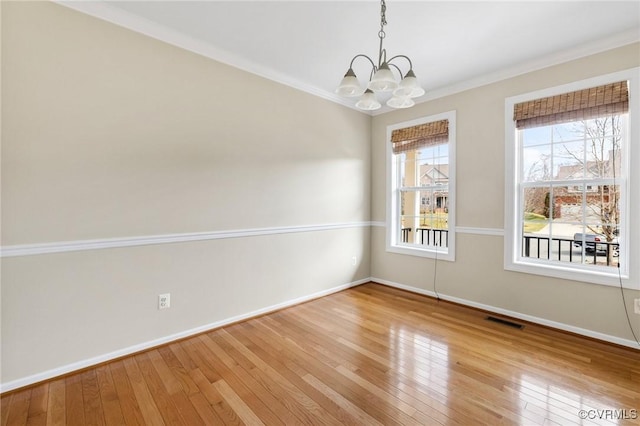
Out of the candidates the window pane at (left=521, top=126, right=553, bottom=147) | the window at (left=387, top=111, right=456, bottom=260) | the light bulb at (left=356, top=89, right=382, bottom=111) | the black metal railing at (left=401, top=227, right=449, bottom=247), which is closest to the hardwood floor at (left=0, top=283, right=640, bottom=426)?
the black metal railing at (left=401, top=227, right=449, bottom=247)

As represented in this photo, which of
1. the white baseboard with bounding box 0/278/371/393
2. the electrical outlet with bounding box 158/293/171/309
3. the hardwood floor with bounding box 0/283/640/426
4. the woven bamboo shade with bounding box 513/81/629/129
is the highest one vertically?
the woven bamboo shade with bounding box 513/81/629/129

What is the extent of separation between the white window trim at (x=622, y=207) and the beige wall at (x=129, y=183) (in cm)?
222

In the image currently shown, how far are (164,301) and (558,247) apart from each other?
3740mm

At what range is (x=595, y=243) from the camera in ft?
8.75

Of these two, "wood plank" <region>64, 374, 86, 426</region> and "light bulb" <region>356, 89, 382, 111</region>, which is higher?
"light bulb" <region>356, 89, 382, 111</region>

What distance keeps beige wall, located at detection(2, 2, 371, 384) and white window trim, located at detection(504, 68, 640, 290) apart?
222 centimetres

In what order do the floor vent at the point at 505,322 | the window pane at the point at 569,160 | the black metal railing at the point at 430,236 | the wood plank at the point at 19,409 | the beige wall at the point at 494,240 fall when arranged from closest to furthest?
the wood plank at the point at 19,409 → the beige wall at the point at 494,240 → the window pane at the point at 569,160 → the floor vent at the point at 505,322 → the black metal railing at the point at 430,236

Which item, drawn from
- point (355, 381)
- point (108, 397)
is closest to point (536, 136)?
point (355, 381)

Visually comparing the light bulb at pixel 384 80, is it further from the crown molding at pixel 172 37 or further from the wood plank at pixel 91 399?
the wood plank at pixel 91 399

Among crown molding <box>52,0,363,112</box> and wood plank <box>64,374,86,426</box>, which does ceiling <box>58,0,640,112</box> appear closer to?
crown molding <box>52,0,363,112</box>

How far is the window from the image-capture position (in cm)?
Result: 354

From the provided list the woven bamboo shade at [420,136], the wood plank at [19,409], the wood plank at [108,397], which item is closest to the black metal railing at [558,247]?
the woven bamboo shade at [420,136]

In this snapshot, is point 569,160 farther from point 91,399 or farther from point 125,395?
point 91,399

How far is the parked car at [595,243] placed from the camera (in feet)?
8.46
